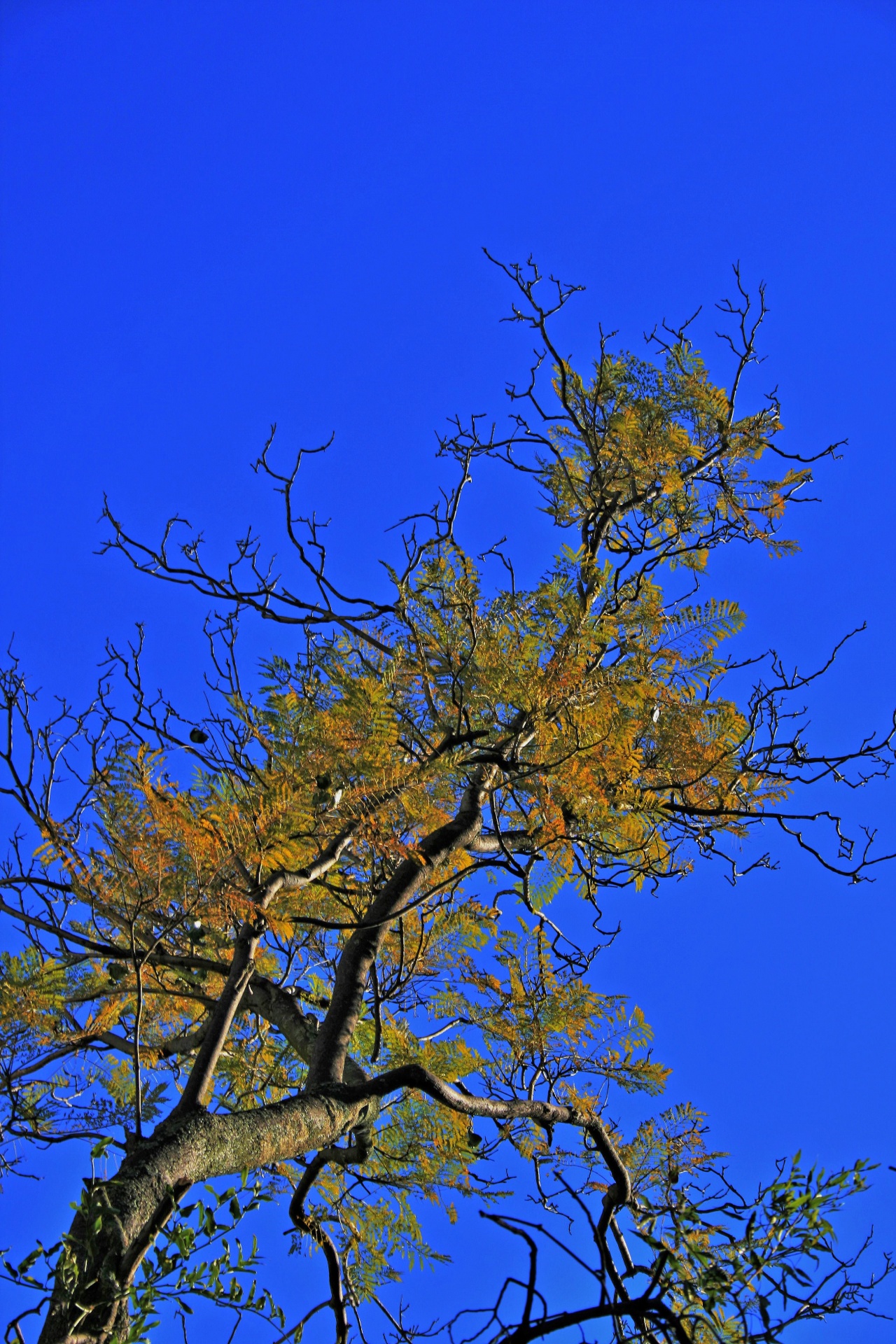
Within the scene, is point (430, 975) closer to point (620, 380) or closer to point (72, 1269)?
point (72, 1269)

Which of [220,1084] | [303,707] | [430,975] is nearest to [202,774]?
A: [303,707]

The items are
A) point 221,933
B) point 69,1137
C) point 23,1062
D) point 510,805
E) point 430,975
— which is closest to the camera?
point 69,1137

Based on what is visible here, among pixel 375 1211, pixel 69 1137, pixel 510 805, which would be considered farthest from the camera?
pixel 510 805

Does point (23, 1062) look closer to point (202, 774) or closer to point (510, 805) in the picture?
point (202, 774)

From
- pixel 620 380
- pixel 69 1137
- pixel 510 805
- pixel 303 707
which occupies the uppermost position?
pixel 620 380

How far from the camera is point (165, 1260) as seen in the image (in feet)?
6.15

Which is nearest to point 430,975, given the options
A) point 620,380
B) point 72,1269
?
point 72,1269

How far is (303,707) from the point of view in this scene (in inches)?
159

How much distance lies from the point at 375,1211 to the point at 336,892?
1.60 metres

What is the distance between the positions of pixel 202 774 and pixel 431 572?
1.39 m

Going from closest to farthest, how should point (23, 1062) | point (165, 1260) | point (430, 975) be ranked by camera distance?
point (165, 1260) < point (23, 1062) < point (430, 975)

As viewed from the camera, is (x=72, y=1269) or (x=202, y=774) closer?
(x=72, y=1269)

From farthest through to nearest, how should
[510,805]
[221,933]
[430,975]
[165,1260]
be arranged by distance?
[510,805]
[430,975]
[221,933]
[165,1260]

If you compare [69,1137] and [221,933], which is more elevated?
[221,933]
